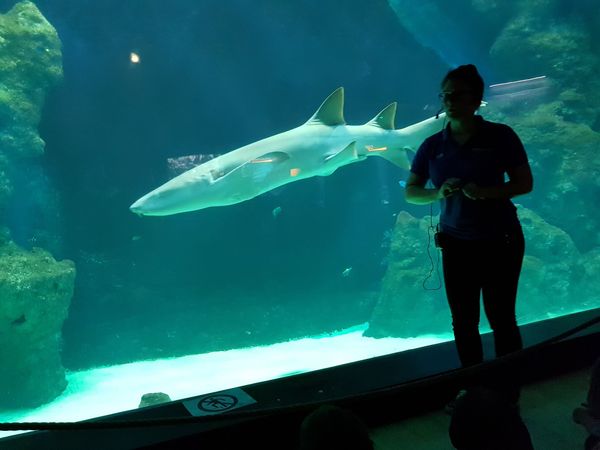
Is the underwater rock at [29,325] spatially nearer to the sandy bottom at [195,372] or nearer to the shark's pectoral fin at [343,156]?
the sandy bottom at [195,372]

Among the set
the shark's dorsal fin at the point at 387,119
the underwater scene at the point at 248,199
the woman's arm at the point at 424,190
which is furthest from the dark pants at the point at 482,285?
the underwater scene at the point at 248,199

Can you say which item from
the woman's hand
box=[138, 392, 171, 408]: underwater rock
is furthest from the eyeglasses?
box=[138, 392, 171, 408]: underwater rock

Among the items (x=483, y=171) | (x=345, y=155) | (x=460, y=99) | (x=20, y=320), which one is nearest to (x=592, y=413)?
(x=483, y=171)

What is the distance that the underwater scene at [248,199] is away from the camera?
8.35 meters

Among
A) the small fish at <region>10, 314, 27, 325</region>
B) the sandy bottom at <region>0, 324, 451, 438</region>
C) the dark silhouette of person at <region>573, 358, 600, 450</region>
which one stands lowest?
the sandy bottom at <region>0, 324, 451, 438</region>

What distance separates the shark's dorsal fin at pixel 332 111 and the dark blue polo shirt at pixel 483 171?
312cm

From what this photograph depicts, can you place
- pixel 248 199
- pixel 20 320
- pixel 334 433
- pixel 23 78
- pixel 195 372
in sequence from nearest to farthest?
pixel 334 433 < pixel 20 320 < pixel 195 372 < pixel 248 199 < pixel 23 78

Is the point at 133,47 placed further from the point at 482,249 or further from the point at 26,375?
the point at 482,249

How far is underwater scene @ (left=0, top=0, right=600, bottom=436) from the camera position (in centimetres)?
835

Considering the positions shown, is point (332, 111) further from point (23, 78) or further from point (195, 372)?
point (23, 78)

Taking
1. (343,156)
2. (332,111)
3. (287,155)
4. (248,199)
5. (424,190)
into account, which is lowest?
(424,190)

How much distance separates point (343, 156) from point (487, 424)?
13.2 ft

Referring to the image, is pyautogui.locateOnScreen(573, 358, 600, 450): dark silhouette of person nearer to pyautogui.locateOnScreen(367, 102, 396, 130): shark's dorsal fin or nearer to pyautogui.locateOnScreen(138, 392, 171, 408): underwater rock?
pyautogui.locateOnScreen(367, 102, 396, 130): shark's dorsal fin

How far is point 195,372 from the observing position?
7.64 m
